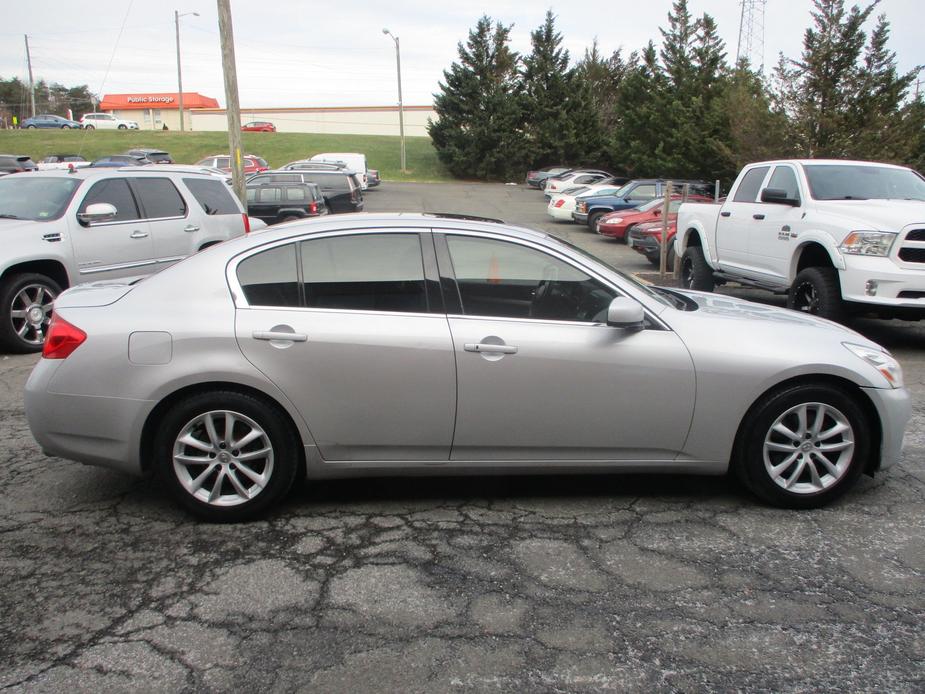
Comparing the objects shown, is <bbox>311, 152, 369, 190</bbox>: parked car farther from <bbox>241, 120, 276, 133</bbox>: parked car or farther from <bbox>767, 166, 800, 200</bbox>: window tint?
<bbox>241, 120, 276, 133</bbox>: parked car

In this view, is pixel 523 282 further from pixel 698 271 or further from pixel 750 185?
pixel 698 271

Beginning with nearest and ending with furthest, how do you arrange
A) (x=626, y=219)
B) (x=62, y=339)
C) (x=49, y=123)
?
(x=62, y=339)
(x=626, y=219)
(x=49, y=123)

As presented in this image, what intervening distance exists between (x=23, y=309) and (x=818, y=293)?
798cm

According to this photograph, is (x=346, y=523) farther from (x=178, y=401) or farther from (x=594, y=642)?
(x=594, y=642)

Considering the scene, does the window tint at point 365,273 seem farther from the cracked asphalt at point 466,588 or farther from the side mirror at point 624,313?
the cracked asphalt at point 466,588

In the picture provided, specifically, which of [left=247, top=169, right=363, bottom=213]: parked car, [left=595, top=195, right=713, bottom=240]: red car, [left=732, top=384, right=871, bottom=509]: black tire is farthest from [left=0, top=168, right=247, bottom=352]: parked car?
[left=247, top=169, right=363, bottom=213]: parked car

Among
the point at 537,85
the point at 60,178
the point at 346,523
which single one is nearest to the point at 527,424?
the point at 346,523

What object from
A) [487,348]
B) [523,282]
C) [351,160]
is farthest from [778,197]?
[351,160]

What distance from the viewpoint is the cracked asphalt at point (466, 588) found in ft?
9.70

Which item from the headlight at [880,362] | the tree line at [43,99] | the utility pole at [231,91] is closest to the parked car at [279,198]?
the utility pole at [231,91]

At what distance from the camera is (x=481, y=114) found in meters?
55.1

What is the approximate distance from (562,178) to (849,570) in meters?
41.6

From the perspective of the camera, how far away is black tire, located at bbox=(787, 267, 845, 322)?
8.40 m

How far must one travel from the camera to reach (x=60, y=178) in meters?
9.32
